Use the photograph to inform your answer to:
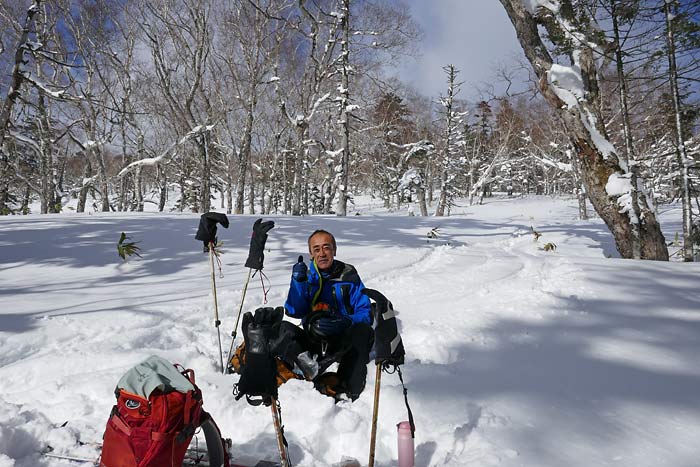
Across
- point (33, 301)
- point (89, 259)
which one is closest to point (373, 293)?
point (33, 301)

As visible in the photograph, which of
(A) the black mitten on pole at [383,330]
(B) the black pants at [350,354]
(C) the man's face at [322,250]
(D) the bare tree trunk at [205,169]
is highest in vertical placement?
(D) the bare tree trunk at [205,169]

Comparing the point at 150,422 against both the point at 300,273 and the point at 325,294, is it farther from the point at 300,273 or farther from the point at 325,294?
the point at 325,294

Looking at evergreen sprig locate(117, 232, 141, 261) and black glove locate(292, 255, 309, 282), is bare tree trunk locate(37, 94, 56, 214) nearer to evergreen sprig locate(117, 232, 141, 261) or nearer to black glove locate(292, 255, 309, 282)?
evergreen sprig locate(117, 232, 141, 261)

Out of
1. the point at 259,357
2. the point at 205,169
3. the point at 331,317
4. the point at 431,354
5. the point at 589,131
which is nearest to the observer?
the point at 259,357

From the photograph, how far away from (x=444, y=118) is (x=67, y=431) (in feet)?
98.6

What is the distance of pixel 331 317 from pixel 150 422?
4.60 ft

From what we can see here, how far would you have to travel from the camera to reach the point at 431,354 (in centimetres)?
444

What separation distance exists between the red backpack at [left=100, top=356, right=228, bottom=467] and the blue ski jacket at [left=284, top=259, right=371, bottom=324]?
1.17 meters

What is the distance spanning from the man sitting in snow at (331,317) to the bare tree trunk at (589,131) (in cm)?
740

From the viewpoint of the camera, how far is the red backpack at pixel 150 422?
86.4 inches

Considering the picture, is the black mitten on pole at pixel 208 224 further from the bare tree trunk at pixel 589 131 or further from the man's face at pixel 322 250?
the bare tree trunk at pixel 589 131

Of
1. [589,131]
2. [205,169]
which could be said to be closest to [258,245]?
[589,131]

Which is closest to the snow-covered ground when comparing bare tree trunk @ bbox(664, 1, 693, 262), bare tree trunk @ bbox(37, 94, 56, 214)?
bare tree trunk @ bbox(664, 1, 693, 262)

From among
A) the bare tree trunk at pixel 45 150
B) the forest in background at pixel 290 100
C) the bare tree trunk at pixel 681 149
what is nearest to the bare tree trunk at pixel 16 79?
the forest in background at pixel 290 100
